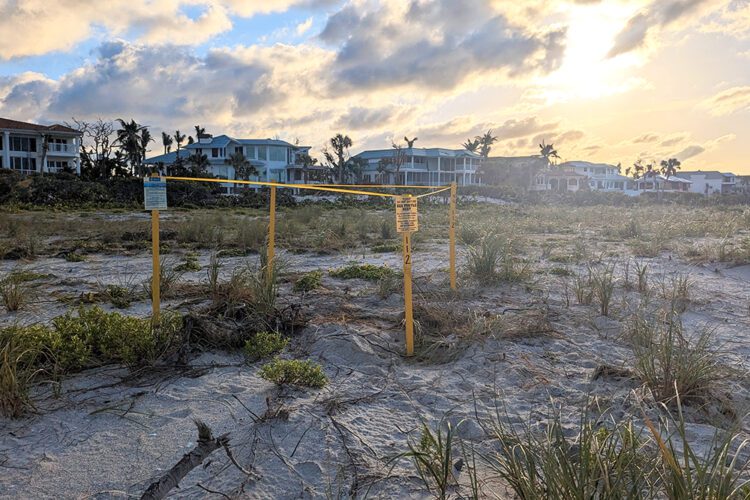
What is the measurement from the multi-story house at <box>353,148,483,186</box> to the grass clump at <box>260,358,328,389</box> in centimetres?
6800

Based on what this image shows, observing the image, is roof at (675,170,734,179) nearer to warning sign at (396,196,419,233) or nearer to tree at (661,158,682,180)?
tree at (661,158,682,180)

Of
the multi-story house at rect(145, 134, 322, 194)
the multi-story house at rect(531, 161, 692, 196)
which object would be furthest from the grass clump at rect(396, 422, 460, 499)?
the multi-story house at rect(531, 161, 692, 196)

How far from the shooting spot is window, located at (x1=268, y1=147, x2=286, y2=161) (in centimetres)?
6256

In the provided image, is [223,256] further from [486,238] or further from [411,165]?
[411,165]

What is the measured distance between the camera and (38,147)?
53.7 metres

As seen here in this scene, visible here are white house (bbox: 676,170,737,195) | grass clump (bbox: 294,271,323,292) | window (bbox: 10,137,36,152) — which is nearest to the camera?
grass clump (bbox: 294,271,323,292)

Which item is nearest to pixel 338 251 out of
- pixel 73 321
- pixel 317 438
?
pixel 73 321

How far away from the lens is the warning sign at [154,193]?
4266 millimetres

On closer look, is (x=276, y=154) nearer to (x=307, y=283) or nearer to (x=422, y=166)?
(x=422, y=166)

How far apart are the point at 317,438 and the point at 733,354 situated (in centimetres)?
381

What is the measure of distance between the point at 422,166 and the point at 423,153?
102 inches

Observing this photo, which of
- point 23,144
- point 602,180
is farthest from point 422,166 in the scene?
point 23,144

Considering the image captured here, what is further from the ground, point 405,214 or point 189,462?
point 405,214

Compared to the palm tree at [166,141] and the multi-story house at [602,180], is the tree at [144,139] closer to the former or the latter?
the palm tree at [166,141]
